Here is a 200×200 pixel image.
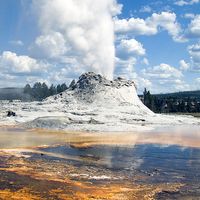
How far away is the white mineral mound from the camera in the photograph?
45781mm

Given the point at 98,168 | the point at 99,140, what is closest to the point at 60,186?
the point at 98,168

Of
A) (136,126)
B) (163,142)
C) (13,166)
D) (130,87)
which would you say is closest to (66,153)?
(13,166)

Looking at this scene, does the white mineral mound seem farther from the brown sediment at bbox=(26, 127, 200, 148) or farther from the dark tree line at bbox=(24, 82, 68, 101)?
the dark tree line at bbox=(24, 82, 68, 101)

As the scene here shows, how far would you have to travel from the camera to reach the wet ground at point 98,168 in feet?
53.8

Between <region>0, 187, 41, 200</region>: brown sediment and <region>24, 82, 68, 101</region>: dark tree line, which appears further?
<region>24, 82, 68, 101</region>: dark tree line

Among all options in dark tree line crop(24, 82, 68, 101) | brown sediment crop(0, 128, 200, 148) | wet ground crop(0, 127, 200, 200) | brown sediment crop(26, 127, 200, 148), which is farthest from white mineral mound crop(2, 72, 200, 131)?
dark tree line crop(24, 82, 68, 101)

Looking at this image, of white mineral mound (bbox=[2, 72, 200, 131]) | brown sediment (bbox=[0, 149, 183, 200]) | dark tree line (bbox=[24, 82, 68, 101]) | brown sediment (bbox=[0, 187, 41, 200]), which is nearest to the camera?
brown sediment (bbox=[0, 187, 41, 200])

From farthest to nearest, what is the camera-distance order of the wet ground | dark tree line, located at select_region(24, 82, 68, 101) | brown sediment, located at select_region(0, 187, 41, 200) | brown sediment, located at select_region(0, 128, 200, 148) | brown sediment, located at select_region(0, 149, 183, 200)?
dark tree line, located at select_region(24, 82, 68, 101), brown sediment, located at select_region(0, 128, 200, 148), the wet ground, brown sediment, located at select_region(0, 149, 183, 200), brown sediment, located at select_region(0, 187, 41, 200)

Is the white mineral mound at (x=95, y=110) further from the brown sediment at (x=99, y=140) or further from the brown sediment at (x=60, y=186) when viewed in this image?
the brown sediment at (x=60, y=186)

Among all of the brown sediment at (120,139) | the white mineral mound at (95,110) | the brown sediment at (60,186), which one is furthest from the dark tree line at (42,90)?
the brown sediment at (60,186)

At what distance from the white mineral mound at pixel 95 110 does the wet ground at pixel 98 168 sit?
10879mm

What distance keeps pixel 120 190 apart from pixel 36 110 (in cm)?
3979

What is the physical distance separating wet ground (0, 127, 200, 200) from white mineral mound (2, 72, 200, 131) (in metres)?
10.9

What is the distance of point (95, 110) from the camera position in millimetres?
52906
